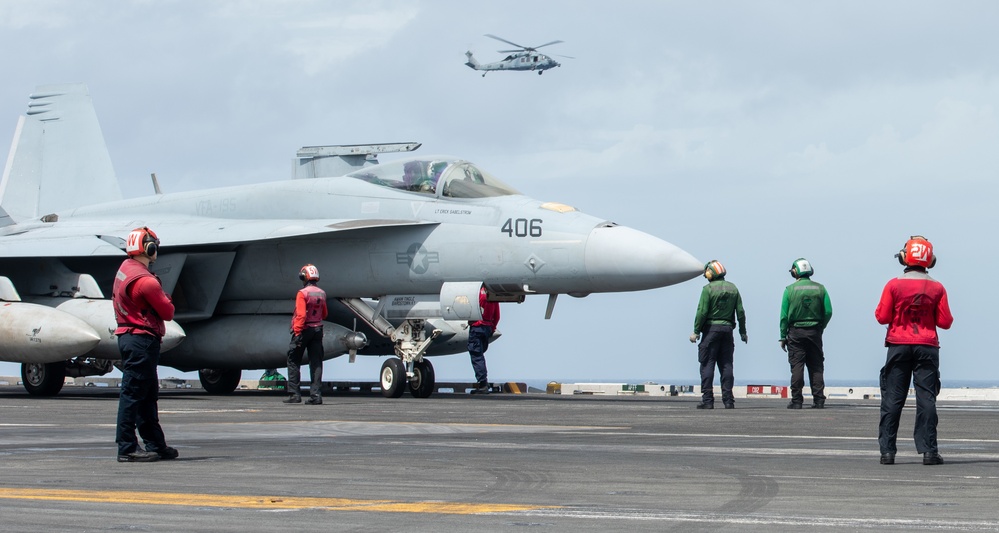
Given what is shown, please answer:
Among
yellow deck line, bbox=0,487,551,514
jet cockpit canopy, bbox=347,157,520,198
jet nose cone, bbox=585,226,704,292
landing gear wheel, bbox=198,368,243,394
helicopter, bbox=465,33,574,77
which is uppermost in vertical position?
helicopter, bbox=465,33,574,77

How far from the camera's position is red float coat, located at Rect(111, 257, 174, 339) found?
355 inches

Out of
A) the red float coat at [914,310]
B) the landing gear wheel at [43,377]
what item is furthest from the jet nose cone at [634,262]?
the landing gear wheel at [43,377]

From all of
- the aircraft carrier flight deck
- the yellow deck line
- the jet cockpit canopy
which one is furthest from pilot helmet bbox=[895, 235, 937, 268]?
the jet cockpit canopy

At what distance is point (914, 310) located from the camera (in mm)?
8805

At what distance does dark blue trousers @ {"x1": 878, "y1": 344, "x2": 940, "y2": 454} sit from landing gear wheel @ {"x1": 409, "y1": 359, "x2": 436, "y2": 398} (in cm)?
1080

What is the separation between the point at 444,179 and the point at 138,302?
1041cm

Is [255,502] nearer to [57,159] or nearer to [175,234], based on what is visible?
[175,234]

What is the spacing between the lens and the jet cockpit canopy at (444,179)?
19.0 metres

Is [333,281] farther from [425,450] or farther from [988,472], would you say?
[988,472]

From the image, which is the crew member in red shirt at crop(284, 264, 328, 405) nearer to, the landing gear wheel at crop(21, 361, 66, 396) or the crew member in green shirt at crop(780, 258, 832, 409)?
the landing gear wheel at crop(21, 361, 66, 396)

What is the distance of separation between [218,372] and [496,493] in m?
17.1

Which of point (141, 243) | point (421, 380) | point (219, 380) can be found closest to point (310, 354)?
point (421, 380)

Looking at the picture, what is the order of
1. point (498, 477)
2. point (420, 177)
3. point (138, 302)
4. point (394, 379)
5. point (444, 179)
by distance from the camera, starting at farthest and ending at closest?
1. point (420, 177)
2. point (444, 179)
3. point (394, 379)
4. point (138, 302)
5. point (498, 477)

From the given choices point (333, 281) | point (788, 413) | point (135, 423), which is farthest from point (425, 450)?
point (333, 281)
